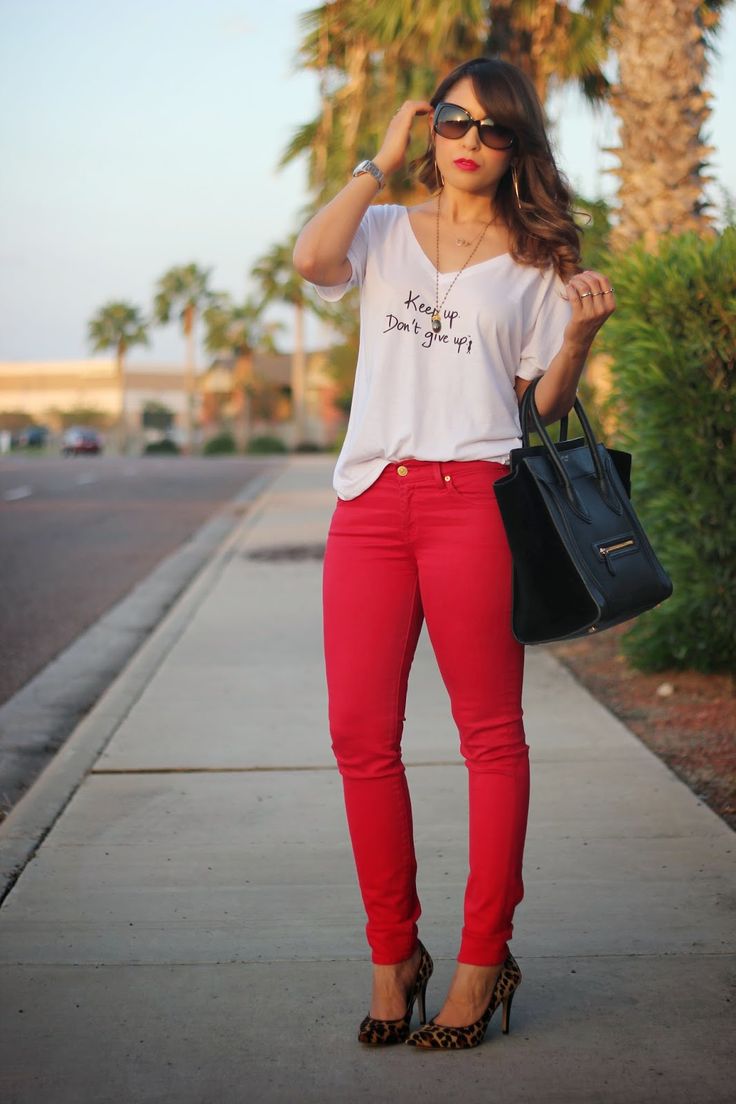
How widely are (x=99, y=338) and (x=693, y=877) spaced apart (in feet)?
272

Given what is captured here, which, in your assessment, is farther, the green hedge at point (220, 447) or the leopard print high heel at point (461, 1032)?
the green hedge at point (220, 447)

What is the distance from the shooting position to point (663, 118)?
9695mm

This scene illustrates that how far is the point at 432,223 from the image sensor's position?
9.63ft

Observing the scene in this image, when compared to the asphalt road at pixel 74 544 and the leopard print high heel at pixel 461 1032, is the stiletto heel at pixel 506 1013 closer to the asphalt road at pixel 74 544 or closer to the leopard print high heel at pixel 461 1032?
the leopard print high heel at pixel 461 1032

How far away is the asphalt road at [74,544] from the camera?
29.2ft

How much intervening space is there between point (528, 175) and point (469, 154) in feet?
0.48

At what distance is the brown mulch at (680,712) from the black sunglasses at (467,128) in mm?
2400

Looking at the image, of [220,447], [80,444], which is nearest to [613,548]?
[80,444]

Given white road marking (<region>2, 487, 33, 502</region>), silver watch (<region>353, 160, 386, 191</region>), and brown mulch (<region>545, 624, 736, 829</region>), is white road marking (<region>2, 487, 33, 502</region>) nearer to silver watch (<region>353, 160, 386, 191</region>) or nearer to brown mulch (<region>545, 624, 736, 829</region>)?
brown mulch (<region>545, 624, 736, 829</region>)

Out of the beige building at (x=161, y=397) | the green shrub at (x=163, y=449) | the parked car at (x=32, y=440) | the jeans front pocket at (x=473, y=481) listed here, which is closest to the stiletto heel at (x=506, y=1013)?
the jeans front pocket at (x=473, y=481)

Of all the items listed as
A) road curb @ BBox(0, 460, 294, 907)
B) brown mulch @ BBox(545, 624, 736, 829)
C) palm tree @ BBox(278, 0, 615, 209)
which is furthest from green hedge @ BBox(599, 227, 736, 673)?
palm tree @ BBox(278, 0, 615, 209)

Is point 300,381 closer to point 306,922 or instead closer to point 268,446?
point 268,446

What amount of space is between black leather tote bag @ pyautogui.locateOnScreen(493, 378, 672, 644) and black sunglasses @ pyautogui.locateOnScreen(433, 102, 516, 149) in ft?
1.92

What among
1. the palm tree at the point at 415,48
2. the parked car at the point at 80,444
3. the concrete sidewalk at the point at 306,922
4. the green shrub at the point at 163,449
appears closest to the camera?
the concrete sidewalk at the point at 306,922
